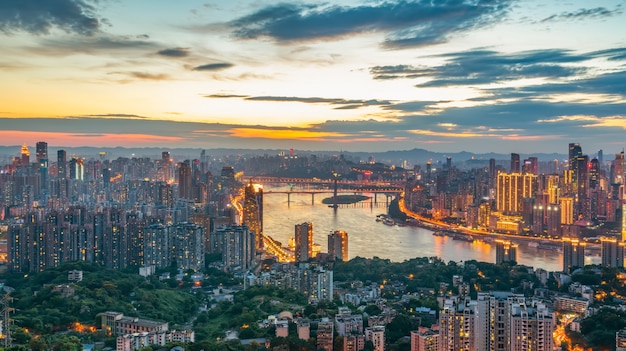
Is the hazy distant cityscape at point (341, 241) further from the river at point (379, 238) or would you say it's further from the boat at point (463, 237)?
the river at point (379, 238)

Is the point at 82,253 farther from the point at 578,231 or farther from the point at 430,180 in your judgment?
the point at 430,180

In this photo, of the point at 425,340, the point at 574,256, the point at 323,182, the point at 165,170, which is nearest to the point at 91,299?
the point at 425,340

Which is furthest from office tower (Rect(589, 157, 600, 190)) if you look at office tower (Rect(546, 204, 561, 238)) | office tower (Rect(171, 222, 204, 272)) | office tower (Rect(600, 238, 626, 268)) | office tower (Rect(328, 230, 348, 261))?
office tower (Rect(171, 222, 204, 272))

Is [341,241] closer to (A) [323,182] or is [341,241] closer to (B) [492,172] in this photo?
(B) [492,172]

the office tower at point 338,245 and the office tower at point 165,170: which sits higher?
the office tower at point 165,170

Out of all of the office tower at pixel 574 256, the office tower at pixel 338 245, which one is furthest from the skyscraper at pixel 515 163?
the office tower at pixel 338 245

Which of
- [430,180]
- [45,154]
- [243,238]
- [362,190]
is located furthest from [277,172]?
[243,238]
